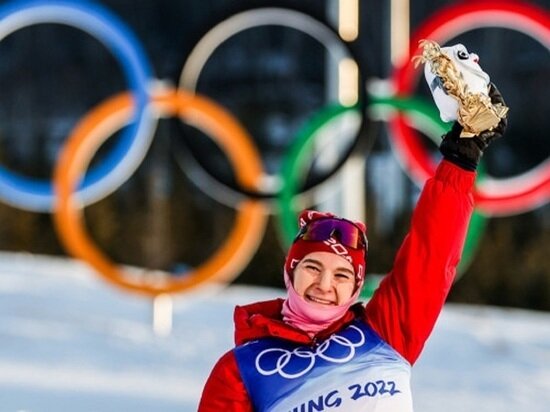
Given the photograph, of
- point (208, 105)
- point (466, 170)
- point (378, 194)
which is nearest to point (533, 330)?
point (208, 105)

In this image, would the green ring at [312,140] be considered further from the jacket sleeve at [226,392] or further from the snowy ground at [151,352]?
the jacket sleeve at [226,392]

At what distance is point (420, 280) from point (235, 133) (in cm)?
441

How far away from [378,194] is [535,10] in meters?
4.64

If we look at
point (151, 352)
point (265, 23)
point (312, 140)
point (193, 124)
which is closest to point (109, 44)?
point (193, 124)

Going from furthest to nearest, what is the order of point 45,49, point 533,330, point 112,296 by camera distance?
point 45,49, point 112,296, point 533,330

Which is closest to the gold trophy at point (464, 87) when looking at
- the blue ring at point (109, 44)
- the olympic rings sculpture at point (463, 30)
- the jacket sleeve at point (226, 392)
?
the jacket sleeve at point (226, 392)

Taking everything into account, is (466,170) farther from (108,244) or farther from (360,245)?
(108,244)

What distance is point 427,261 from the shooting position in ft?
9.07

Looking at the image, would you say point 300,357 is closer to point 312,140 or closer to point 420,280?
point 420,280

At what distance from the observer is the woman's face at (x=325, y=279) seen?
8.77 ft

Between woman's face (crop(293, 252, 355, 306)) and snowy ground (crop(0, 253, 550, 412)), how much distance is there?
108 inches

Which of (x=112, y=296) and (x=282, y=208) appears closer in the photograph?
(x=282, y=208)

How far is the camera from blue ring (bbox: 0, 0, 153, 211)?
720 cm

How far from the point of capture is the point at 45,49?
1445 cm
